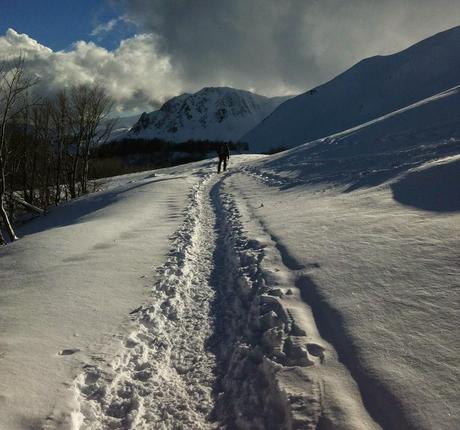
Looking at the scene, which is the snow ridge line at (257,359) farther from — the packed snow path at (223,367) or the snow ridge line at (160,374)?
the snow ridge line at (160,374)

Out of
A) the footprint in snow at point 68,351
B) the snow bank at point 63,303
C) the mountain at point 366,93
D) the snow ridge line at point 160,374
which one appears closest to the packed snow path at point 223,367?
the snow ridge line at point 160,374

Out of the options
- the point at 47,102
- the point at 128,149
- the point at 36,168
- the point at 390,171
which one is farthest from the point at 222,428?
the point at 128,149

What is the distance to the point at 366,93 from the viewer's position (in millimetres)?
118312

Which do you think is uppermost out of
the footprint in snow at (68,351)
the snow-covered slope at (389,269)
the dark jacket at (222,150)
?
the dark jacket at (222,150)

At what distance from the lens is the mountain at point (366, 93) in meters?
98.1

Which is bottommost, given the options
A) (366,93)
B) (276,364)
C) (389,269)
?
(276,364)

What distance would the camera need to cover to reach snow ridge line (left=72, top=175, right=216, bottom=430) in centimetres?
347

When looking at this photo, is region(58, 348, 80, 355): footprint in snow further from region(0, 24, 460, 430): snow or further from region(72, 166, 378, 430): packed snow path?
region(72, 166, 378, 430): packed snow path

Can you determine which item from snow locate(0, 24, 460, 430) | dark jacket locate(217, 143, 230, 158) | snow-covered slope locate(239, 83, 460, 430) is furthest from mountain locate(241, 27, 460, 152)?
snow locate(0, 24, 460, 430)

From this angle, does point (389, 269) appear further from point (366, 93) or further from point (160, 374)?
point (366, 93)

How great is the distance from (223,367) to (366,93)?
128 meters

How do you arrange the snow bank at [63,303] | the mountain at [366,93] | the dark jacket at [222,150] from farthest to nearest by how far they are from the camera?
the mountain at [366,93], the dark jacket at [222,150], the snow bank at [63,303]

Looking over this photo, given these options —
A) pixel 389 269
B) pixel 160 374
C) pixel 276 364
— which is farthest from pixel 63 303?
pixel 389 269

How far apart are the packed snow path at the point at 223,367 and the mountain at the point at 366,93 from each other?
98271 millimetres
